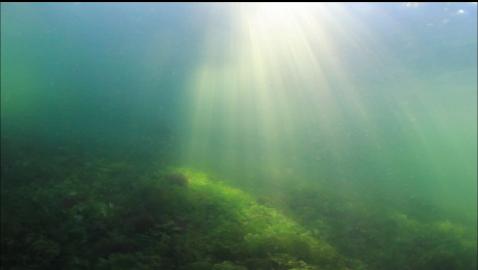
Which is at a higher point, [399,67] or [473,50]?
[399,67]

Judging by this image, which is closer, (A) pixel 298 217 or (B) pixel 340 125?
(A) pixel 298 217

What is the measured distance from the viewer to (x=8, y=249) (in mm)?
7379

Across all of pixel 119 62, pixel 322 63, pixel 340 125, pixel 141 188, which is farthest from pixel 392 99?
pixel 141 188

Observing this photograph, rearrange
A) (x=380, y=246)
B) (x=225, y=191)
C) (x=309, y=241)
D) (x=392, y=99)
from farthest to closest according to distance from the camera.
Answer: (x=392, y=99)
(x=225, y=191)
(x=380, y=246)
(x=309, y=241)

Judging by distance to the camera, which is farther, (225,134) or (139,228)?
(225,134)

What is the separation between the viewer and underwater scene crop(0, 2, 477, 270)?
337 inches

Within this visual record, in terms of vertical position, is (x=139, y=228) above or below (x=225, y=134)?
below

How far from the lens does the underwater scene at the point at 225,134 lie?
8562mm

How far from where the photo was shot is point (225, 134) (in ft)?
127

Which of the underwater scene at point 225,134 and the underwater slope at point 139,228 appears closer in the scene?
the underwater slope at point 139,228

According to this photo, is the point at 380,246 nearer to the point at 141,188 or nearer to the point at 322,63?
the point at 141,188

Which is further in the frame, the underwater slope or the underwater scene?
the underwater scene

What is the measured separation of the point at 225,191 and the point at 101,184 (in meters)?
3.74

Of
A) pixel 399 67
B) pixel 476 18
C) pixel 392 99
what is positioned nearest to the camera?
pixel 476 18
